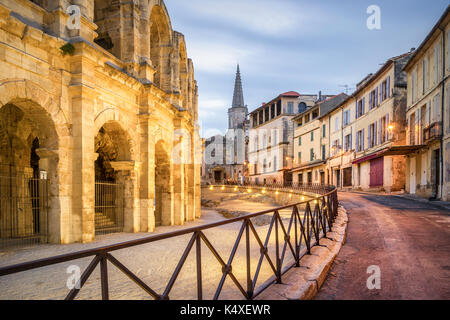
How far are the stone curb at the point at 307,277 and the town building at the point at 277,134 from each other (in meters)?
31.9

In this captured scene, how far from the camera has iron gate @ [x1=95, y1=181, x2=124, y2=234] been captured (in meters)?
9.63

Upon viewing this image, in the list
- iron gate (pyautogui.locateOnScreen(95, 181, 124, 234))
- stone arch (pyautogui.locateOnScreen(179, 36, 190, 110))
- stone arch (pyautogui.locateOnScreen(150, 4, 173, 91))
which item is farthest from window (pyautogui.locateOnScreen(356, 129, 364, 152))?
iron gate (pyautogui.locateOnScreen(95, 181, 124, 234))

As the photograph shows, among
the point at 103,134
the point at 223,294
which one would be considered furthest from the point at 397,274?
the point at 103,134

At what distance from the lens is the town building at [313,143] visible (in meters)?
31.2

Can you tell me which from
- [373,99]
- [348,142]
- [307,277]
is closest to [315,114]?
[348,142]

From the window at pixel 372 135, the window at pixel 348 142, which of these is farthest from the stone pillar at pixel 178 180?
the window at pixel 348 142

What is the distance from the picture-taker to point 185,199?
1396 cm

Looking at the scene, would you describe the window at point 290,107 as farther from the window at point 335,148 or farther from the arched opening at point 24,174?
the arched opening at point 24,174

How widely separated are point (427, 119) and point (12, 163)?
65.8 feet

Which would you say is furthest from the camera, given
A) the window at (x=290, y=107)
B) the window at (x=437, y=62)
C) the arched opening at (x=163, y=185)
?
the window at (x=290, y=107)

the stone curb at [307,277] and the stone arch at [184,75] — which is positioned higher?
the stone arch at [184,75]

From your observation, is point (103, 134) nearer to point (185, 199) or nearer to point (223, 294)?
point (185, 199)

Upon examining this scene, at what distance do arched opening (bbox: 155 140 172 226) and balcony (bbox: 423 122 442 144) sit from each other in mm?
13782
